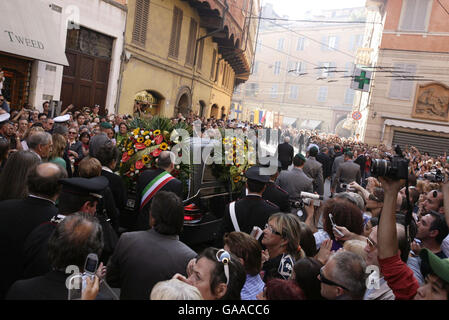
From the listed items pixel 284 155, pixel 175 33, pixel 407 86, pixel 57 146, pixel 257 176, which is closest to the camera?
pixel 257 176

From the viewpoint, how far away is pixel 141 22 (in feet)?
52.6

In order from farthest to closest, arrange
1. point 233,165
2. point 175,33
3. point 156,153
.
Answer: point 175,33 < point 233,165 < point 156,153

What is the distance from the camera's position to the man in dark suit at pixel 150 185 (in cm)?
486

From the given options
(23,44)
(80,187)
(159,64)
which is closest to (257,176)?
(80,187)

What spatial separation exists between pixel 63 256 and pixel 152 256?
2.33 ft

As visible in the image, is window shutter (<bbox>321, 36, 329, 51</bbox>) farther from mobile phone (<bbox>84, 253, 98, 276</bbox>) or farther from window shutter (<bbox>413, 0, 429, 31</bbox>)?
mobile phone (<bbox>84, 253, 98, 276</bbox>)

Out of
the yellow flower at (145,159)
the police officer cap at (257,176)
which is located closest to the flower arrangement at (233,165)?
the yellow flower at (145,159)

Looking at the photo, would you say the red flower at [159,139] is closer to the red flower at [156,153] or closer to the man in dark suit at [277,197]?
the red flower at [156,153]

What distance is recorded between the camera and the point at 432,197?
5.60 meters

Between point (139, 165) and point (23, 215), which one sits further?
point (139, 165)

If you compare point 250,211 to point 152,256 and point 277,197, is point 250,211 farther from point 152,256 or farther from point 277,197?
point 152,256

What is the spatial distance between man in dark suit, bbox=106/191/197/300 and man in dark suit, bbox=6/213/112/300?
452 millimetres

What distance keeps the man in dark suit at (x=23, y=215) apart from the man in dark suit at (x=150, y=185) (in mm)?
1775

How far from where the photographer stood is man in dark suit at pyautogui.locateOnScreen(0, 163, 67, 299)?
2.79 meters
